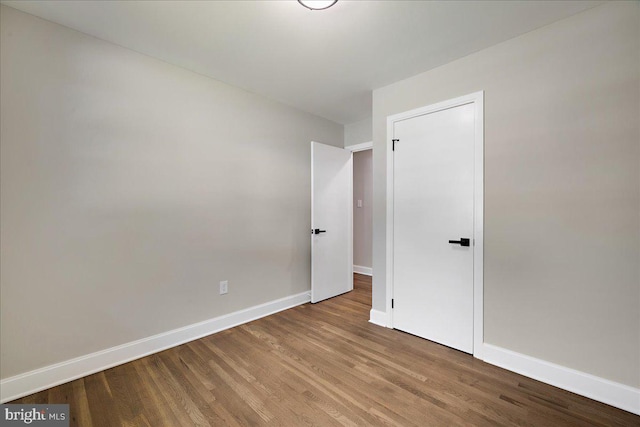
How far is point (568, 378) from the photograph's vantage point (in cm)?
180

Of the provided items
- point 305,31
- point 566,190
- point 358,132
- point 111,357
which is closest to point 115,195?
point 111,357

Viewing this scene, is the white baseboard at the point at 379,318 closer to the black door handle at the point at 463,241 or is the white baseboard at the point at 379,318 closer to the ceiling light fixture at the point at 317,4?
the black door handle at the point at 463,241

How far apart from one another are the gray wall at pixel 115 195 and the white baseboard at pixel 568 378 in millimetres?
2353

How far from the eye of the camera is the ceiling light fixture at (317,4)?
163 centimetres

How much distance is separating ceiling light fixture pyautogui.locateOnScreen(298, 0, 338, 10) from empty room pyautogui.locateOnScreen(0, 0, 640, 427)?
96 millimetres

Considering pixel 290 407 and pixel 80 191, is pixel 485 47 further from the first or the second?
pixel 80 191

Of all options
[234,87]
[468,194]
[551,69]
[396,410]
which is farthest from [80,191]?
[551,69]

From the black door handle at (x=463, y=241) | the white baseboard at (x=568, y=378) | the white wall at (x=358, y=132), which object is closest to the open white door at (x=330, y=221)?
the white wall at (x=358, y=132)

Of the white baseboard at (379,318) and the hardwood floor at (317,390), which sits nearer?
the hardwood floor at (317,390)

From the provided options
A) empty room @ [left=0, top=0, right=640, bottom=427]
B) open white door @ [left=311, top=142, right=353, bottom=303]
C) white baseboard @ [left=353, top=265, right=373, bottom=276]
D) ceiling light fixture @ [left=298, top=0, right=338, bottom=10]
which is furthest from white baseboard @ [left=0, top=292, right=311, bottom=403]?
ceiling light fixture @ [left=298, top=0, right=338, bottom=10]

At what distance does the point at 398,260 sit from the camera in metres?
2.74

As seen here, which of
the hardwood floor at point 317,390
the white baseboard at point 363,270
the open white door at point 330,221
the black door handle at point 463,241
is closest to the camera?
the hardwood floor at point 317,390

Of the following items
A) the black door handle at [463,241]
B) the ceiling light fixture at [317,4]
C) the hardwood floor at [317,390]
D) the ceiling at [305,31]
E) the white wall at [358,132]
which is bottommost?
the hardwood floor at [317,390]

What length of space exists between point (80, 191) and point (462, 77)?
10.5 feet
